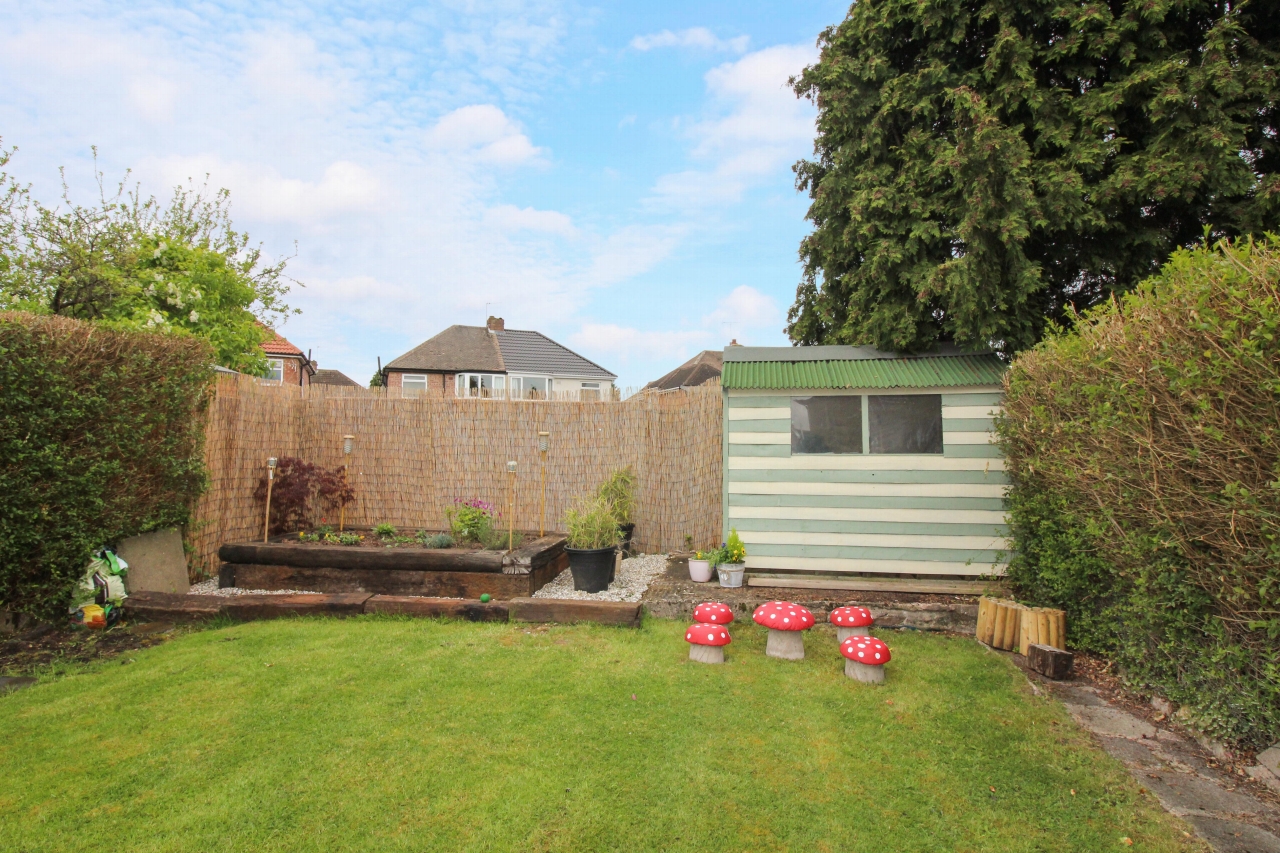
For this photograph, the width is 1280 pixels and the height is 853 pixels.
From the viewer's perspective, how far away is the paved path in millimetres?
2482

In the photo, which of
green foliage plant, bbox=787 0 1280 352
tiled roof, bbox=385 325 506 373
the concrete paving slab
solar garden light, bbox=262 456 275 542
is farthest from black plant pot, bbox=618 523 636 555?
tiled roof, bbox=385 325 506 373

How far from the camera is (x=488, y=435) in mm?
8570

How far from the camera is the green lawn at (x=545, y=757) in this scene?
2.46 metres

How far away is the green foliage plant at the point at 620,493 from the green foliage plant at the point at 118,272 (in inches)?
313

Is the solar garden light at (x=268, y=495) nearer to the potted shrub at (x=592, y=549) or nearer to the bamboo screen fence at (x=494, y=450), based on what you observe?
the bamboo screen fence at (x=494, y=450)

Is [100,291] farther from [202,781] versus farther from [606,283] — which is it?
[202,781]

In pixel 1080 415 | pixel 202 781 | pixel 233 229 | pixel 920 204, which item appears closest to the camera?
pixel 202 781

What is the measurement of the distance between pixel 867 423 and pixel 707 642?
3099 millimetres

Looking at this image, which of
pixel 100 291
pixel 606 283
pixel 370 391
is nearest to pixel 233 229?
pixel 100 291

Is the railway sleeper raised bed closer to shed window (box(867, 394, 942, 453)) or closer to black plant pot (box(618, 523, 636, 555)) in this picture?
black plant pot (box(618, 523, 636, 555))

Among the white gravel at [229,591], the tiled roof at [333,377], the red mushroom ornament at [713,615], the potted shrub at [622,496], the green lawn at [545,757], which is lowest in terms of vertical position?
the green lawn at [545,757]

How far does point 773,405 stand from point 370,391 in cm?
565

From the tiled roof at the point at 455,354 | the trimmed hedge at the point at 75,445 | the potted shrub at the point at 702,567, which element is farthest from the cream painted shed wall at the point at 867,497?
the tiled roof at the point at 455,354

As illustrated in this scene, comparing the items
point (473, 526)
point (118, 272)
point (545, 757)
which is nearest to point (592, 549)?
point (473, 526)
